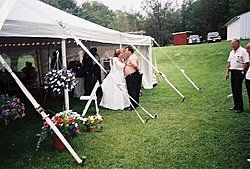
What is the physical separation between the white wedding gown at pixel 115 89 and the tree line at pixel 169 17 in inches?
1334

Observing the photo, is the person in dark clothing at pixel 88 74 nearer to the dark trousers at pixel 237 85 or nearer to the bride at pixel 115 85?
the bride at pixel 115 85

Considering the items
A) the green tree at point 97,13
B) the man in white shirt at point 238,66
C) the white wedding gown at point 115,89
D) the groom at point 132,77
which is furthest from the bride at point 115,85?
the green tree at point 97,13

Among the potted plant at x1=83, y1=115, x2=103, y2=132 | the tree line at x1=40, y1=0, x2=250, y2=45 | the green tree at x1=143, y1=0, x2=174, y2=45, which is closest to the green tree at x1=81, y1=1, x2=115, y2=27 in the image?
the tree line at x1=40, y1=0, x2=250, y2=45

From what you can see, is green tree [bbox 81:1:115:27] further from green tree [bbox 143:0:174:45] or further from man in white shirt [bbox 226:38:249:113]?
man in white shirt [bbox 226:38:249:113]

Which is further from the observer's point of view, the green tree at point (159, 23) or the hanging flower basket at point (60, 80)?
the green tree at point (159, 23)

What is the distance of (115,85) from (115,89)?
0.40ft

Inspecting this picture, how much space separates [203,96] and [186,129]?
331cm

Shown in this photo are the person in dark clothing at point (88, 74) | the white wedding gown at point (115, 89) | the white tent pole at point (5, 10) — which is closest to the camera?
the white tent pole at point (5, 10)

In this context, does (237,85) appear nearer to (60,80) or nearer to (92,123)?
(92,123)

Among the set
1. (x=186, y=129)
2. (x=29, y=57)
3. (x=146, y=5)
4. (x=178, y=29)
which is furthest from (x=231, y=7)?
(x=186, y=129)

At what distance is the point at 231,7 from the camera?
37000 mm

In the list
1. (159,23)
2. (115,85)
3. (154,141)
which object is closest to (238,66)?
(154,141)

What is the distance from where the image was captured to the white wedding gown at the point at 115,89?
665 centimetres

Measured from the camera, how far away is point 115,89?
22.2 ft
